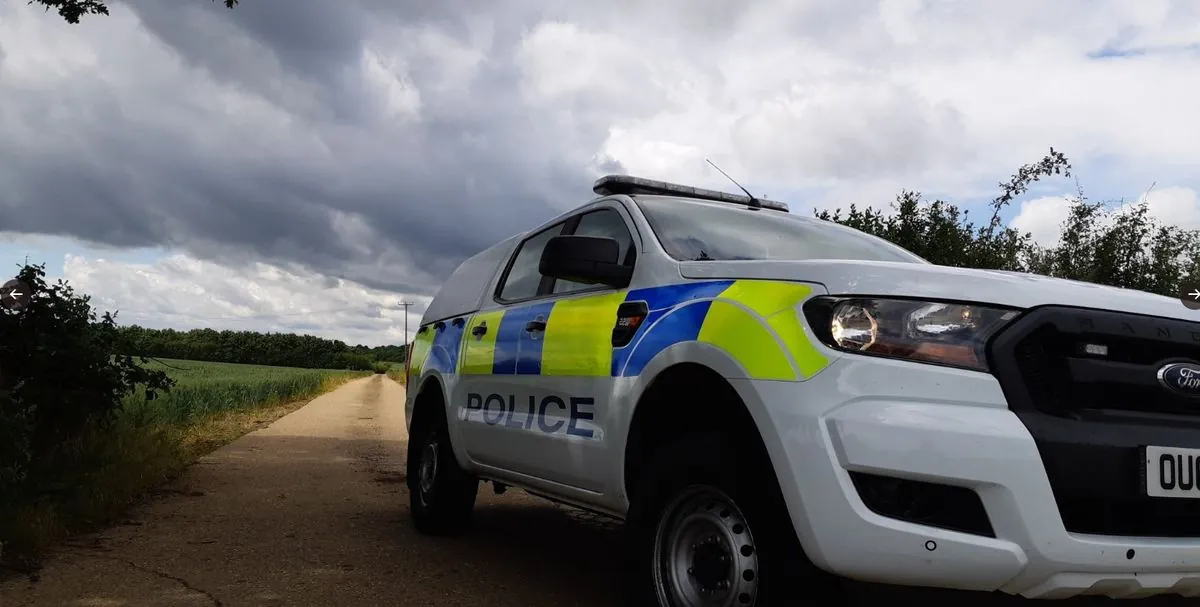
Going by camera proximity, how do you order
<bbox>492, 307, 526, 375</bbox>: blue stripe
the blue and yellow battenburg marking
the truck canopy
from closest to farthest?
the blue and yellow battenburg marking < <bbox>492, 307, 526, 375</bbox>: blue stripe < the truck canopy

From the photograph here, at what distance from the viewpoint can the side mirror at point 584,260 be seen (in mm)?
3250

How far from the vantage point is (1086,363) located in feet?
7.18

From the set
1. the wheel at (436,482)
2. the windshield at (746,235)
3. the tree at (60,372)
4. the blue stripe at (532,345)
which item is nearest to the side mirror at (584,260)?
the windshield at (746,235)

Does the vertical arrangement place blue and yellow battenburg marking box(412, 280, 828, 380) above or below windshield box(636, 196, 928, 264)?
below

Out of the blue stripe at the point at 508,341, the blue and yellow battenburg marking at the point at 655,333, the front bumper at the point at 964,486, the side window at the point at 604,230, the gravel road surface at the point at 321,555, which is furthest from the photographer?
the blue stripe at the point at 508,341

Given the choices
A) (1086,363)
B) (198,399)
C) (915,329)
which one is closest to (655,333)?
(915,329)

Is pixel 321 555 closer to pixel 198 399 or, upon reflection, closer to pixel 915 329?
pixel 915 329

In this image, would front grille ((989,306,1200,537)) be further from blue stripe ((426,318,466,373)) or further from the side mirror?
blue stripe ((426,318,466,373))

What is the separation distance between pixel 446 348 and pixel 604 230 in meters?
1.76

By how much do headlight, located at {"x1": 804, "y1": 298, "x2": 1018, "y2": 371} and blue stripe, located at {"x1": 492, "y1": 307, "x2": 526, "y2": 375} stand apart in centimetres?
213

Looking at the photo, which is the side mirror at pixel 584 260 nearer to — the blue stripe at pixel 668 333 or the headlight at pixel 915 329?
the blue stripe at pixel 668 333

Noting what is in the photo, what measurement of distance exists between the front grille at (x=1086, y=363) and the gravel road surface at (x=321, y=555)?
630 mm

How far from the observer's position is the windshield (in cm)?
339

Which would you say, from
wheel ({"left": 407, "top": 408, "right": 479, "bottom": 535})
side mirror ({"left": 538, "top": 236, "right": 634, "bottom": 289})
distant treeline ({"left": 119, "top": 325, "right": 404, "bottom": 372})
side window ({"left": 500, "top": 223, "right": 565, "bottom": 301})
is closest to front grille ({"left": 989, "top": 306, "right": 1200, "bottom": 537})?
side mirror ({"left": 538, "top": 236, "right": 634, "bottom": 289})
